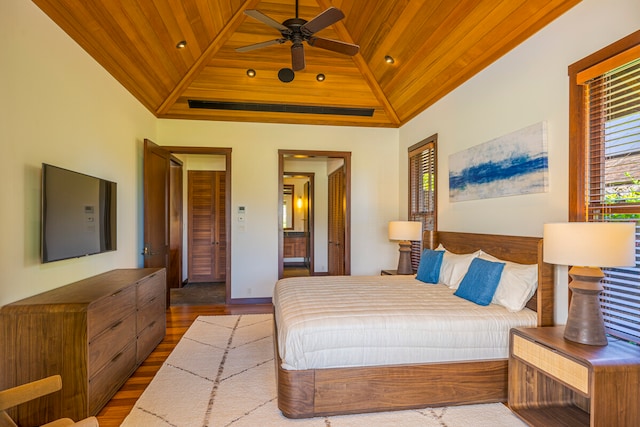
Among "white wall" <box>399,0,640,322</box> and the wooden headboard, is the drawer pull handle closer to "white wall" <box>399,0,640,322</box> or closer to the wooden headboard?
the wooden headboard

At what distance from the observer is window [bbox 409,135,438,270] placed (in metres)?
4.46

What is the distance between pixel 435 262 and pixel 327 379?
196cm

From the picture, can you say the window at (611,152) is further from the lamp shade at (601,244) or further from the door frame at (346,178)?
the door frame at (346,178)

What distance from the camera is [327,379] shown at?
2262 mm

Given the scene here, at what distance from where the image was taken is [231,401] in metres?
2.47

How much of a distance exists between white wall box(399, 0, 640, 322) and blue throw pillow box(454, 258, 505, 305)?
0.40m

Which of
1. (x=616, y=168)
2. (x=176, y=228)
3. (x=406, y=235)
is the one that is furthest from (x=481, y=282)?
(x=176, y=228)

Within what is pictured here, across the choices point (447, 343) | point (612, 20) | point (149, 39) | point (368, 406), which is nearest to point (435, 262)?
point (447, 343)

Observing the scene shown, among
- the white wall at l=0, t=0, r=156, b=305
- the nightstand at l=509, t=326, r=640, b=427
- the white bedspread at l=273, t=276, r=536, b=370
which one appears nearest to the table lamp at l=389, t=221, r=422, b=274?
the white bedspread at l=273, t=276, r=536, b=370

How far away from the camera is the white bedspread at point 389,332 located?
7.36ft

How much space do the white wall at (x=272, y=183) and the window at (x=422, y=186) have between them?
1.98 ft

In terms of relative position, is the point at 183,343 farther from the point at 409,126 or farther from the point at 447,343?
the point at 409,126

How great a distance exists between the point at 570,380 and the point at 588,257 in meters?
0.68

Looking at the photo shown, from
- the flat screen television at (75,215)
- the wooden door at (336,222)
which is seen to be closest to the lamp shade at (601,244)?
the flat screen television at (75,215)
